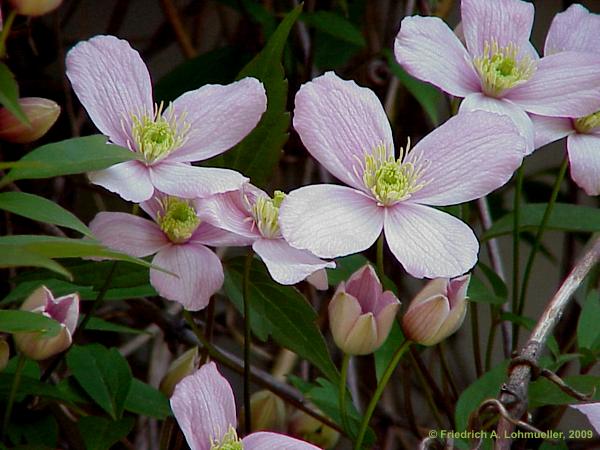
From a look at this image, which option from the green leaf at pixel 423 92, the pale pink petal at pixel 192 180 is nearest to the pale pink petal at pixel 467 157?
the pale pink petal at pixel 192 180

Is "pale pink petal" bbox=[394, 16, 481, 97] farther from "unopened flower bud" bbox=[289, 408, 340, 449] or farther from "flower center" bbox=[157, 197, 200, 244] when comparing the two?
"unopened flower bud" bbox=[289, 408, 340, 449]

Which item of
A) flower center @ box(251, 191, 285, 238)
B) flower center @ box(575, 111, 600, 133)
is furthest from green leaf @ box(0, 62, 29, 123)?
flower center @ box(575, 111, 600, 133)

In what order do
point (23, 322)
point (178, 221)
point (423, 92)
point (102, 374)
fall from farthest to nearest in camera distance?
1. point (423, 92)
2. point (102, 374)
3. point (178, 221)
4. point (23, 322)

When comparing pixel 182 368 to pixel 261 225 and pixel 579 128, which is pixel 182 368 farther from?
pixel 579 128

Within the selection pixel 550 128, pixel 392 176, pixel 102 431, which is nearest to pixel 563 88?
pixel 550 128

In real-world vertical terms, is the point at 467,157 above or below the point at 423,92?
above

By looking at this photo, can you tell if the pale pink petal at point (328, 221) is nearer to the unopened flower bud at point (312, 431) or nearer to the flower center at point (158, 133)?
the flower center at point (158, 133)
